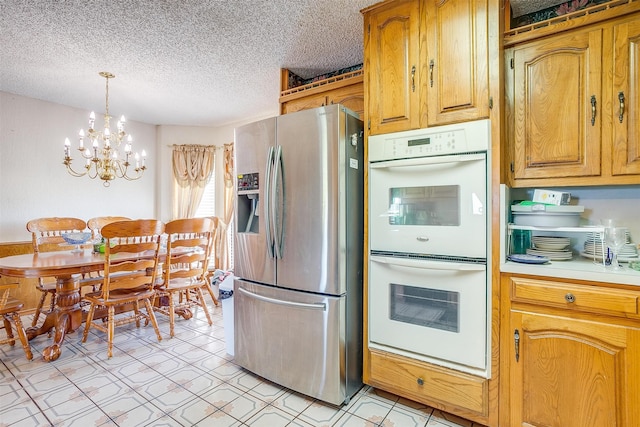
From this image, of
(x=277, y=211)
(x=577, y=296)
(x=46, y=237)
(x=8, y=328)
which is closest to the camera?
(x=577, y=296)

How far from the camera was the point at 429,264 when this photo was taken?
5.44 feet

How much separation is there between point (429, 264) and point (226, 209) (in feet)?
12.6

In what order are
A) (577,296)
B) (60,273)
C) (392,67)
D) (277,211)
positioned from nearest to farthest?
(577,296)
(392,67)
(277,211)
(60,273)

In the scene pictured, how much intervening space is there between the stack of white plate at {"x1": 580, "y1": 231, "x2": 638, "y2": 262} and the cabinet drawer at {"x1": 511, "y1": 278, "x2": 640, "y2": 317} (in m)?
0.32

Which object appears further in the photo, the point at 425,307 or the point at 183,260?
the point at 183,260

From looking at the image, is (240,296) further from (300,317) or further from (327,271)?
(327,271)

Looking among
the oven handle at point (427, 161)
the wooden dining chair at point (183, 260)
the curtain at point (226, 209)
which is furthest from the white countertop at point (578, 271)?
Answer: the curtain at point (226, 209)

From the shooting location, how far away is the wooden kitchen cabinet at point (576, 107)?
4.97 ft

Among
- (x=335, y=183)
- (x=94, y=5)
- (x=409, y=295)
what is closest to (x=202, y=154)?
(x=94, y=5)

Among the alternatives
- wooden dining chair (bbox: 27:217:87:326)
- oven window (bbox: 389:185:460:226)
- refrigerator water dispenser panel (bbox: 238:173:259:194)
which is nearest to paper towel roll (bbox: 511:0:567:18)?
oven window (bbox: 389:185:460:226)

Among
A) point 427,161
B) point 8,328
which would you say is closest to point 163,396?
point 8,328

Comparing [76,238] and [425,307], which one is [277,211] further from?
[76,238]

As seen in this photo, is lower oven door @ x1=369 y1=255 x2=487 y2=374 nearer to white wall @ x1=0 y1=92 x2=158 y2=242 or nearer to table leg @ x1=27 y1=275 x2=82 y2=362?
table leg @ x1=27 y1=275 x2=82 y2=362

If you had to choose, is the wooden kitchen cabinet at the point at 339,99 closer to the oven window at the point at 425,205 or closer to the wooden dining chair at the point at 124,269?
the oven window at the point at 425,205
